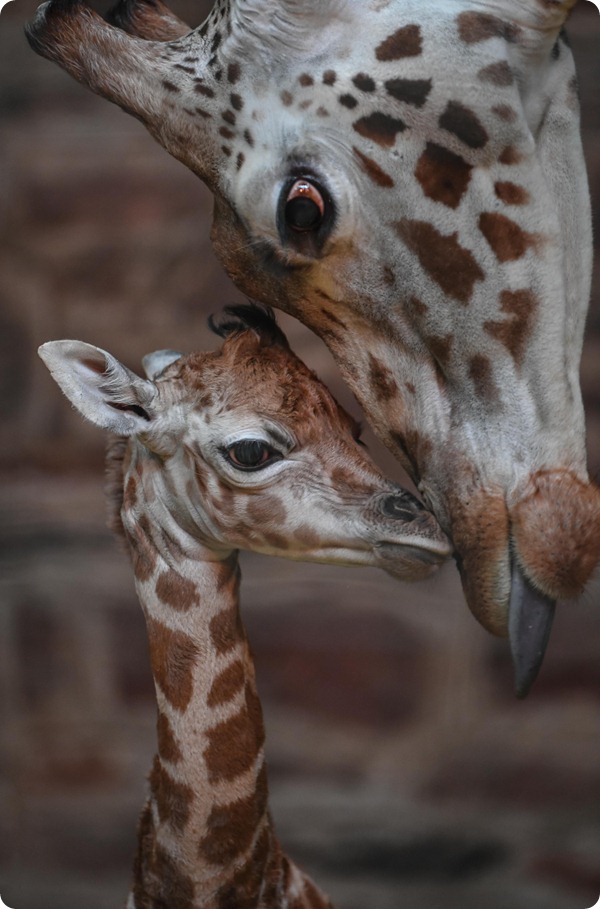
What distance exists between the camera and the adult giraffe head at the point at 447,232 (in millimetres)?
660

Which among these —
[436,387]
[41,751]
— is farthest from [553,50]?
[41,751]

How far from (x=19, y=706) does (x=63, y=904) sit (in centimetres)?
29

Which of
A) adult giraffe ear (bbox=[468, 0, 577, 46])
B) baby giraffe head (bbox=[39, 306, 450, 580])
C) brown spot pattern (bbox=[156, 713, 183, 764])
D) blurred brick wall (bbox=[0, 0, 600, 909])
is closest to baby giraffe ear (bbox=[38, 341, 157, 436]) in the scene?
baby giraffe head (bbox=[39, 306, 450, 580])

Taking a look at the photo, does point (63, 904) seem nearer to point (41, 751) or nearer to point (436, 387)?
point (41, 751)

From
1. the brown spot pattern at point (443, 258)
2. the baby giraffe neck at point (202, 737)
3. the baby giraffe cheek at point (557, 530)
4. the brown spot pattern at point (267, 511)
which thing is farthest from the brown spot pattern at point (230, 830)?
the brown spot pattern at point (443, 258)

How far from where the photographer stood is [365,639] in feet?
4.91

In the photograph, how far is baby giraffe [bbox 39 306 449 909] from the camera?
787mm

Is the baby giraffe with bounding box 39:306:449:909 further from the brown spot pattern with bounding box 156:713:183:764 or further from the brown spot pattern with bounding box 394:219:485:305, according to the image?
the brown spot pattern with bounding box 394:219:485:305

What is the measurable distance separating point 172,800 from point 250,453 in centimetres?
29

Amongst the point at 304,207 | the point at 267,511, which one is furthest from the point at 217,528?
the point at 304,207

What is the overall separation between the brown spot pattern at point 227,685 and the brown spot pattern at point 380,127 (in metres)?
0.41

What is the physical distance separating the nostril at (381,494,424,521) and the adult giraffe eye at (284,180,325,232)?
193 mm

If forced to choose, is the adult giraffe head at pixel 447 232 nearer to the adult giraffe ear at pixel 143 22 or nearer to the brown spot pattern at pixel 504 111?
the brown spot pattern at pixel 504 111

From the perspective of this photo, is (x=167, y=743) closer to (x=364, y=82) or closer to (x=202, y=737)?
(x=202, y=737)
